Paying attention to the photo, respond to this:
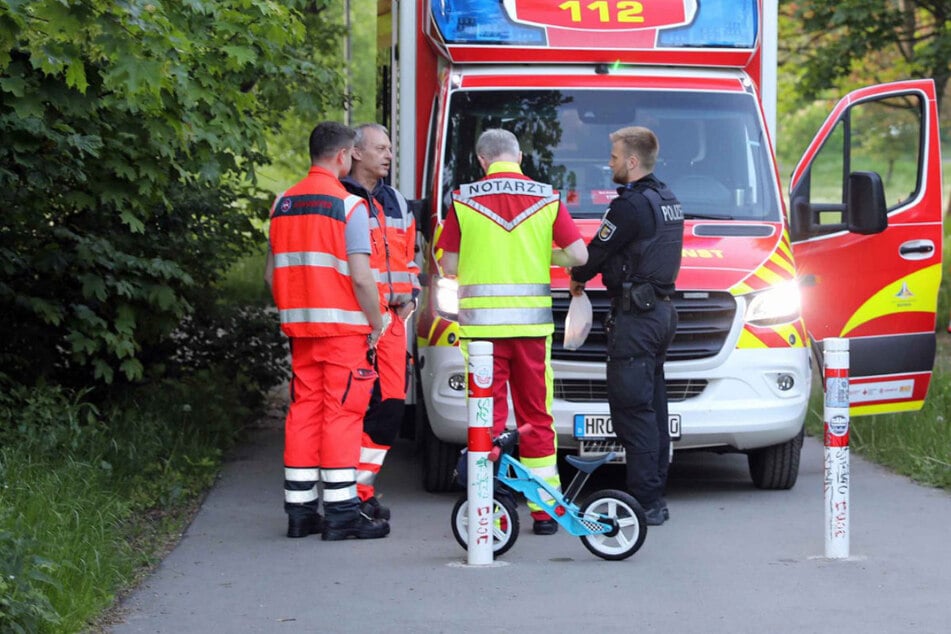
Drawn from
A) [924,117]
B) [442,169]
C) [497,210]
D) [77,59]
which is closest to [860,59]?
[924,117]

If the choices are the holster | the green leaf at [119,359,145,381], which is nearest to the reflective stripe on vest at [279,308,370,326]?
the holster

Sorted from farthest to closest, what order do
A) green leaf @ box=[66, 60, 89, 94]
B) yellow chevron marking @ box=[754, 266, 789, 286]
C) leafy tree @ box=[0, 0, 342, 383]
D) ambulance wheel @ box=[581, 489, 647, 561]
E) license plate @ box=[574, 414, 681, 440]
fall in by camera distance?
yellow chevron marking @ box=[754, 266, 789, 286] → license plate @ box=[574, 414, 681, 440] → ambulance wheel @ box=[581, 489, 647, 561] → green leaf @ box=[66, 60, 89, 94] → leafy tree @ box=[0, 0, 342, 383]

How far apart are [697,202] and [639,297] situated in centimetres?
157

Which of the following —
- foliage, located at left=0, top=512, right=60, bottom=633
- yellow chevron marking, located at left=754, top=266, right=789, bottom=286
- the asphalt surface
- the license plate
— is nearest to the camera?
foliage, located at left=0, top=512, right=60, bottom=633

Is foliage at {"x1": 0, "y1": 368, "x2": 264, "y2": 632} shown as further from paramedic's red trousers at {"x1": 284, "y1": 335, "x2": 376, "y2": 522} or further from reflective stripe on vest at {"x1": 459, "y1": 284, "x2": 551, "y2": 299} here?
reflective stripe on vest at {"x1": 459, "y1": 284, "x2": 551, "y2": 299}

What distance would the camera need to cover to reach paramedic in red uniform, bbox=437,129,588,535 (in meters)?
7.35

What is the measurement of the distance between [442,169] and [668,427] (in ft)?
6.67

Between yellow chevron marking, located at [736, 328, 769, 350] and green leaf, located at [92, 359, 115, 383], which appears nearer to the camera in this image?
yellow chevron marking, located at [736, 328, 769, 350]

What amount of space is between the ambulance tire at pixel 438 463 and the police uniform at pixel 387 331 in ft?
2.64

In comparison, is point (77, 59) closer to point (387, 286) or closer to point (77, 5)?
point (77, 5)

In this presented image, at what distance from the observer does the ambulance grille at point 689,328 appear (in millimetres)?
8180

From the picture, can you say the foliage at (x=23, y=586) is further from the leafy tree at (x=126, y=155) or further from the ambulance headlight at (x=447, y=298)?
the ambulance headlight at (x=447, y=298)

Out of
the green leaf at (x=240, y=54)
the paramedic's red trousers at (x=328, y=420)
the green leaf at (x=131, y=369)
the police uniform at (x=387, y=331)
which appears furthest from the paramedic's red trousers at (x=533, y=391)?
the green leaf at (x=131, y=369)

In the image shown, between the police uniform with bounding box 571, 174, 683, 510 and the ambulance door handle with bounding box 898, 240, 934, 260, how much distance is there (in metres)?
2.30
